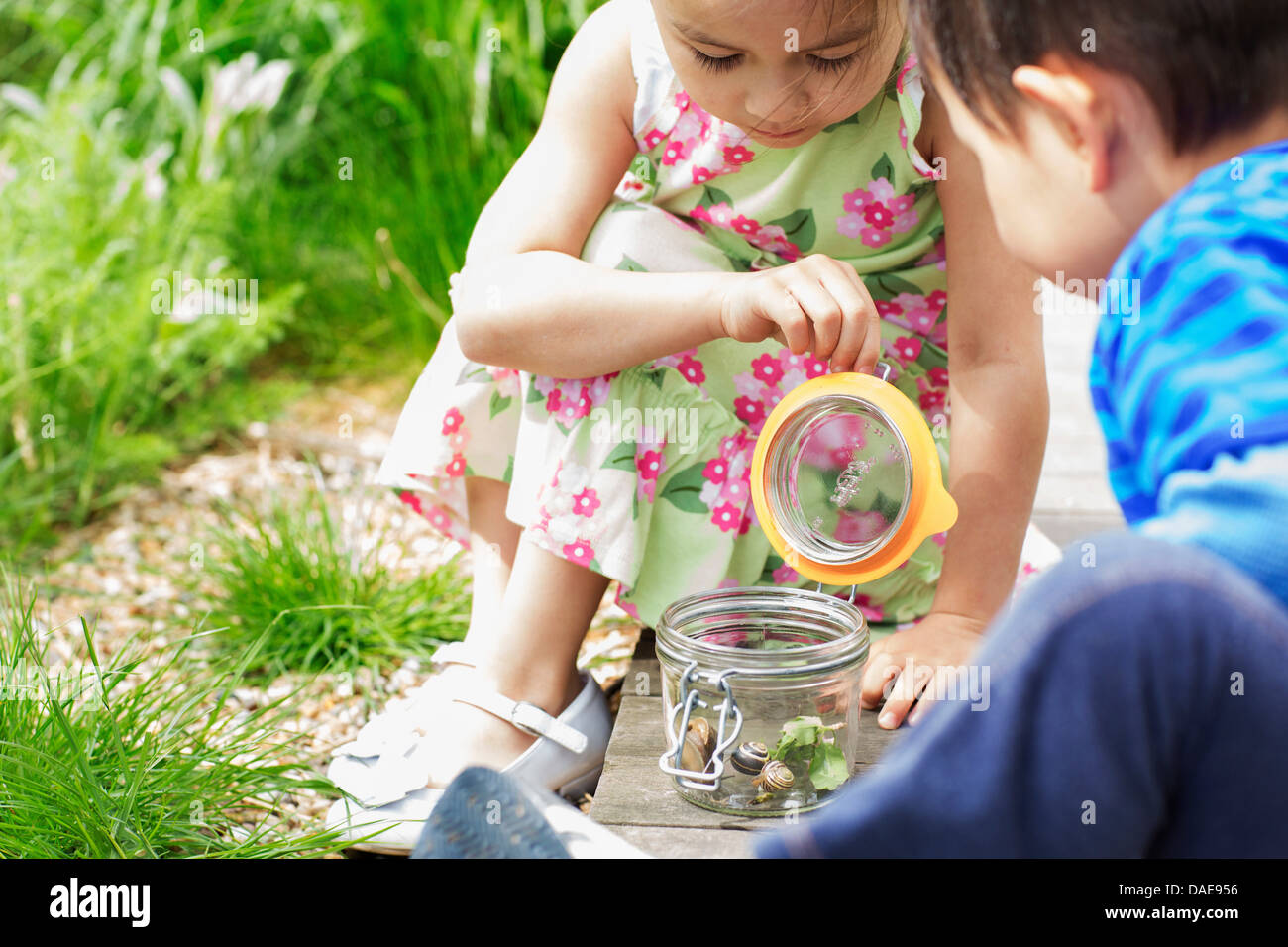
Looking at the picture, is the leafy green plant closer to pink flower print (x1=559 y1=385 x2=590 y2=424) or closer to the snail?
the snail

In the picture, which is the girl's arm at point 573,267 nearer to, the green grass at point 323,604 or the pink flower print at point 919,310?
the pink flower print at point 919,310

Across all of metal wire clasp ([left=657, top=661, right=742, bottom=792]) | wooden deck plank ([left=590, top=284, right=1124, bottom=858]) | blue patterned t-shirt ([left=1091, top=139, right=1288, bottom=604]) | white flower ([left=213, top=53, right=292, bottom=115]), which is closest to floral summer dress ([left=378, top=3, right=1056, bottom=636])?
wooden deck plank ([left=590, top=284, right=1124, bottom=858])

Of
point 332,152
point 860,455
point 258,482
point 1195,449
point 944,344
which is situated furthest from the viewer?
point 332,152

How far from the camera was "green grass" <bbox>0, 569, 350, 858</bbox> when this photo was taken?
1.42m

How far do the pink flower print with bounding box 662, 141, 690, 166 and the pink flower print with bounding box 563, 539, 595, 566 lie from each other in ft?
1.74

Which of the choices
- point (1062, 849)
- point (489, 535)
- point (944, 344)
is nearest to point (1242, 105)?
point (1062, 849)

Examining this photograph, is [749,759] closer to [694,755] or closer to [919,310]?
[694,755]

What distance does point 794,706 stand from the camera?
1.41 metres

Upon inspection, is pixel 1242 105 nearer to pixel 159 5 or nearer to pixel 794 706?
pixel 794 706

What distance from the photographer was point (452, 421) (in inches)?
70.7

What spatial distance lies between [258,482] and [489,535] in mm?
1307

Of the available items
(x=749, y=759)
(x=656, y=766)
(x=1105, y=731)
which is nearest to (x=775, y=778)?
(x=749, y=759)

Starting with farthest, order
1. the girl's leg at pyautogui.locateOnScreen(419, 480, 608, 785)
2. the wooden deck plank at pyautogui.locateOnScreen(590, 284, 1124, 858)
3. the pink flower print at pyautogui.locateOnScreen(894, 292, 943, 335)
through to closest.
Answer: the pink flower print at pyautogui.locateOnScreen(894, 292, 943, 335), the girl's leg at pyautogui.locateOnScreen(419, 480, 608, 785), the wooden deck plank at pyautogui.locateOnScreen(590, 284, 1124, 858)
